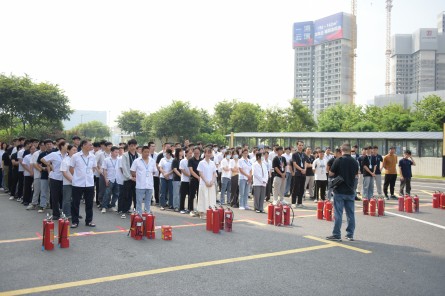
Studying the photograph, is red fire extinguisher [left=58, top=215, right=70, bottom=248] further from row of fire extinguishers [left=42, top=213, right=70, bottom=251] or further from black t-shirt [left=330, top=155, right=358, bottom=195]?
black t-shirt [left=330, top=155, right=358, bottom=195]

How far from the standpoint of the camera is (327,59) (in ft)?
604

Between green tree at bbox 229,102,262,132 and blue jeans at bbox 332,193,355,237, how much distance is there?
241ft

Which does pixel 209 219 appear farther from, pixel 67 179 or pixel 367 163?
pixel 367 163

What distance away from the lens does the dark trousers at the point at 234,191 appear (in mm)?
14531

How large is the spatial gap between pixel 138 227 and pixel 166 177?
492cm

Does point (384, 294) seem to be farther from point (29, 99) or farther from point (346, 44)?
point (346, 44)

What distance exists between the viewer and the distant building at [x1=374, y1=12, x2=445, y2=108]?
6806 inches

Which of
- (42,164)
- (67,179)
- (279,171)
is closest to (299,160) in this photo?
(279,171)

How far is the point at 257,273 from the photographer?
642cm

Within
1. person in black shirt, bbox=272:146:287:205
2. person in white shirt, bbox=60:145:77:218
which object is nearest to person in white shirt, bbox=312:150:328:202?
person in black shirt, bbox=272:146:287:205

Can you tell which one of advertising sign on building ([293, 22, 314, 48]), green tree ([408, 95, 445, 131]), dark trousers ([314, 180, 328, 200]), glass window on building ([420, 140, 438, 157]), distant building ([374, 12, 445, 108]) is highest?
advertising sign on building ([293, 22, 314, 48])

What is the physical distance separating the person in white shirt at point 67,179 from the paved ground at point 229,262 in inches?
32.5

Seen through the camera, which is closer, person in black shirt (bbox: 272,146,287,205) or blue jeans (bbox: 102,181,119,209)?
blue jeans (bbox: 102,181,119,209)

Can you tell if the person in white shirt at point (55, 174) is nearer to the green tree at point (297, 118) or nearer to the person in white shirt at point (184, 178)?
the person in white shirt at point (184, 178)
